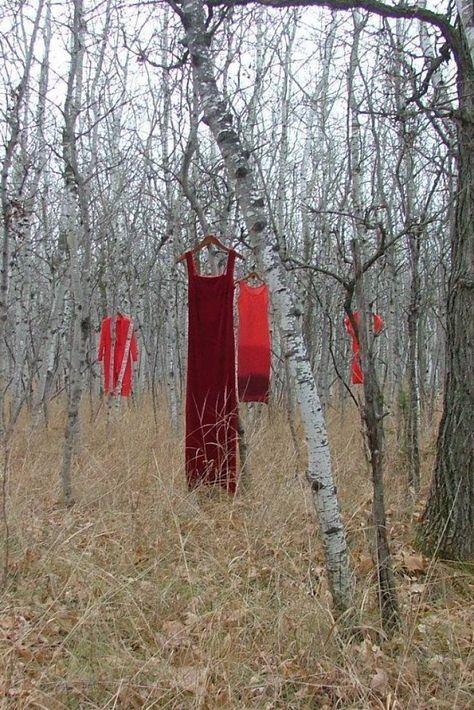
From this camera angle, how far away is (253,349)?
4691 mm

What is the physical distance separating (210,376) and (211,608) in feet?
5.16

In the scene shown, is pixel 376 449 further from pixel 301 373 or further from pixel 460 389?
pixel 460 389

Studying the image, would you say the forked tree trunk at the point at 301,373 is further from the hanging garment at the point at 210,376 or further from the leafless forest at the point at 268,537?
the hanging garment at the point at 210,376

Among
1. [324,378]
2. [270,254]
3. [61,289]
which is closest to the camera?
[270,254]

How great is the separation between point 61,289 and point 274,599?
3.68 m

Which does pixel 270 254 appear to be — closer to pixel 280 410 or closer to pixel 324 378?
pixel 324 378

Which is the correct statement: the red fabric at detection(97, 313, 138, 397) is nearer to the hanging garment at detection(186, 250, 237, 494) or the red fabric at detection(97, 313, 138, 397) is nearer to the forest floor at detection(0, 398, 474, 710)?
the forest floor at detection(0, 398, 474, 710)

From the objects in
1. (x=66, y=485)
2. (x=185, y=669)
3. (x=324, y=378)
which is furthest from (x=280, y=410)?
(x=185, y=669)

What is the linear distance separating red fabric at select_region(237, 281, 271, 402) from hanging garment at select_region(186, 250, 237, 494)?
2.95 feet

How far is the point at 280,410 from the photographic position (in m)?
7.02

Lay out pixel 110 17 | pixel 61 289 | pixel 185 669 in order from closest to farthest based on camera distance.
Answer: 1. pixel 185 669
2. pixel 110 17
3. pixel 61 289

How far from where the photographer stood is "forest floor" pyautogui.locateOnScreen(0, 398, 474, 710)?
1948mm

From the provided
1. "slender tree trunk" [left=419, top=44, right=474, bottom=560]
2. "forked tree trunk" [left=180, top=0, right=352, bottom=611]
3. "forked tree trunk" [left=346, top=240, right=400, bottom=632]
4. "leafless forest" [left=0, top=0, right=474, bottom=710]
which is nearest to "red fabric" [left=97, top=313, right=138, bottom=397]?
"leafless forest" [left=0, top=0, right=474, bottom=710]

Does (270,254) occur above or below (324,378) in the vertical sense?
above
